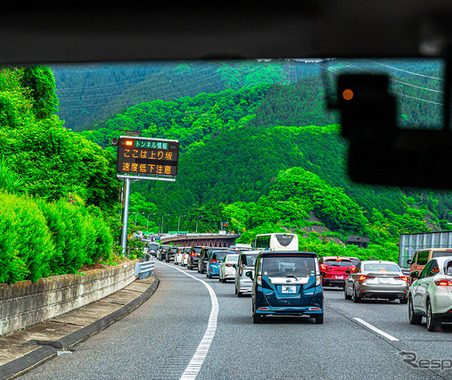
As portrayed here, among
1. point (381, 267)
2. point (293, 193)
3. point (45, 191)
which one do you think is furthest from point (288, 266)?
point (293, 193)

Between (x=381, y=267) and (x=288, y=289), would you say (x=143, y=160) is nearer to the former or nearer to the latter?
(x=381, y=267)

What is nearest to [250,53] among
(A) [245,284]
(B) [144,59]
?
(B) [144,59]

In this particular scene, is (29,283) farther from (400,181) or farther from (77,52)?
(400,181)

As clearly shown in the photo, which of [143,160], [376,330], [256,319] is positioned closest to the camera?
[376,330]

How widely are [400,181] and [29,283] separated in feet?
26.1

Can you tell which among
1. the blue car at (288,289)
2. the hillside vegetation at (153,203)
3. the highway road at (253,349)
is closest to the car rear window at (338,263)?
the hillside vegetation at (153,203)

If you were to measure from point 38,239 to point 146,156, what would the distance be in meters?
28.3

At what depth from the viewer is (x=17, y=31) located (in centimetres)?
711

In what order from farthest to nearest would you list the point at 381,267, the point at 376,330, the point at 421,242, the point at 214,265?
the point at 421,242 → the point at 214,265 → the point at 381,267 → the point at 376,330

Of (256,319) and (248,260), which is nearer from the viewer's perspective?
(256,319)

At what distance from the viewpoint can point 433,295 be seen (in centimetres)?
1522

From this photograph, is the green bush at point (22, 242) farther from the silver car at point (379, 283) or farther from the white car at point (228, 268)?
the white car at point (228, 268)

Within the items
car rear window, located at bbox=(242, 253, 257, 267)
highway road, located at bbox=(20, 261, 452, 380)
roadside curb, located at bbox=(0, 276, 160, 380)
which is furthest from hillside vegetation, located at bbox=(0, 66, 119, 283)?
car rear window, located at bbox=(242, 253, 257, 267)

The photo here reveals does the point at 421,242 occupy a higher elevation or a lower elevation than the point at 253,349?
higher
